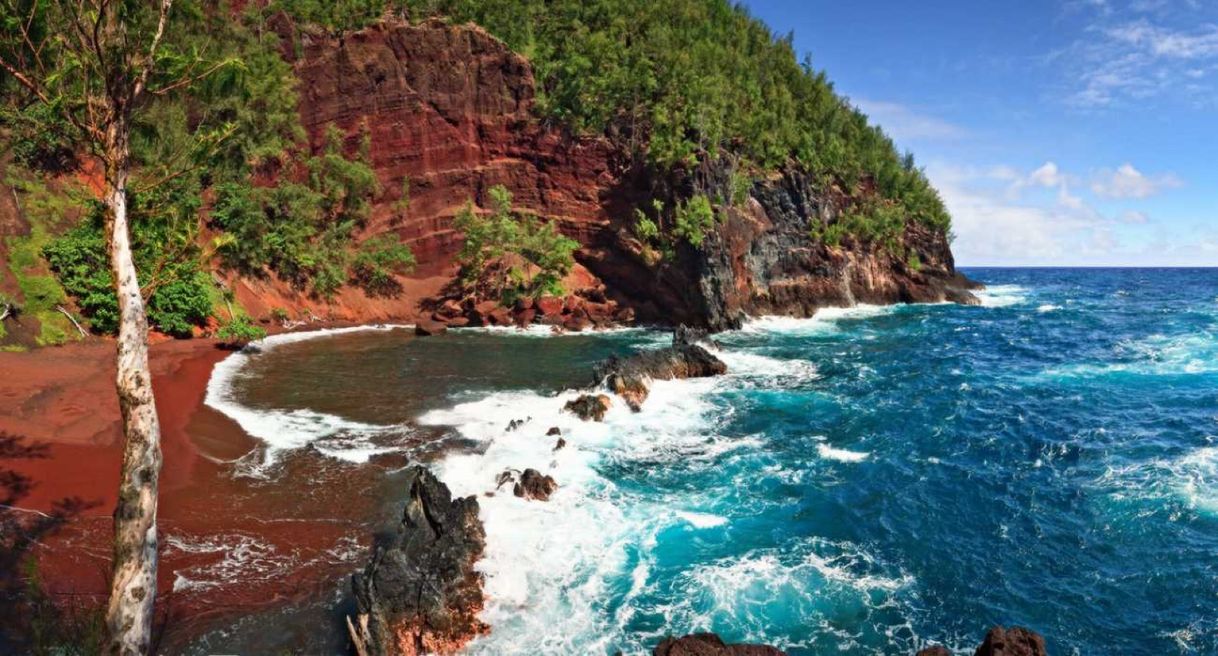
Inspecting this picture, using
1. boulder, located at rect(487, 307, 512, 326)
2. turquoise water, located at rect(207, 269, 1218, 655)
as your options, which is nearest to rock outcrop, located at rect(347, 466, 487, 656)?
turquoise water, located at rect(207, 269, 1218, 655)

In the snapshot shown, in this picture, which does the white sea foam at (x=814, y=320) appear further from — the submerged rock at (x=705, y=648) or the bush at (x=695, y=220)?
the submerged rock at (x=705, y=648)

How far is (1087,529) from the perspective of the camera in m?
15.7

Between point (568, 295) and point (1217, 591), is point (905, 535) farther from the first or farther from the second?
point (568, 295)

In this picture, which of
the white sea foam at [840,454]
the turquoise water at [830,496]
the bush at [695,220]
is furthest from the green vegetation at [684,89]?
the white sea foam at [840,454]

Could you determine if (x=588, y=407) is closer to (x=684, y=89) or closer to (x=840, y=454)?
(x=840, y=454)

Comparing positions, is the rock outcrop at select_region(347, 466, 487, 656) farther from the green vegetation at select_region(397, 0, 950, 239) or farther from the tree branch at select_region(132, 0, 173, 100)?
the green vegetation at select_region(397, 0, 950, 239)

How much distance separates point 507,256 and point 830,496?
37462 mm

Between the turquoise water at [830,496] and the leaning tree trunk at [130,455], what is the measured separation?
5529 millimetres

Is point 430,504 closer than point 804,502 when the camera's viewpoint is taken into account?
Yes

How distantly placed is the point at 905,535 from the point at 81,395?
83.4ft

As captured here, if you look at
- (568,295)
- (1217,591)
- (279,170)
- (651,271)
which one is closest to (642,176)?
(651,271)

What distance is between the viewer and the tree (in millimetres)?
7715

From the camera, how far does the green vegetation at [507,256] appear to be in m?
49.4

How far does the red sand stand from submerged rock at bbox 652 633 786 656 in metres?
6.90
